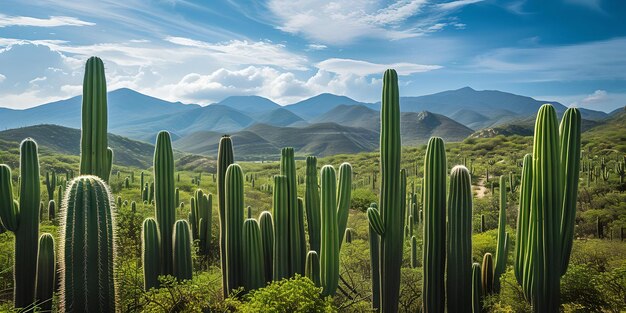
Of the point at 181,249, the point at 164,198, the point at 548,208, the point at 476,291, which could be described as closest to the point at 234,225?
the point at 181,249

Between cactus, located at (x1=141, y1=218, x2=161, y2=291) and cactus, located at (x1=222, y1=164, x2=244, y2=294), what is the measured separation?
1269mm

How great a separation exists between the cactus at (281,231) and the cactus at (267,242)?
19.5 inches

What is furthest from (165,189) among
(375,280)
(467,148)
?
(467,148)

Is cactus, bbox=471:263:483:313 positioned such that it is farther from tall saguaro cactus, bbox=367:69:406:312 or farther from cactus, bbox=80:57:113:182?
cactus, bbox=80:57:113:182

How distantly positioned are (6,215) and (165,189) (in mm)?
2568

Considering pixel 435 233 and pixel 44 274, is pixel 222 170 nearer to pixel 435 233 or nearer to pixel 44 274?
pixel 44 274

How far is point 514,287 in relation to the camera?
8250 millimetres

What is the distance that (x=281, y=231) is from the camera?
7797 millimetres

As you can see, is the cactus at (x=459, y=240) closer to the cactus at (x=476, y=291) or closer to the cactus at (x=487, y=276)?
the cactus at (x=476, y=291)

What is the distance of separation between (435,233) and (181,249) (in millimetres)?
4473

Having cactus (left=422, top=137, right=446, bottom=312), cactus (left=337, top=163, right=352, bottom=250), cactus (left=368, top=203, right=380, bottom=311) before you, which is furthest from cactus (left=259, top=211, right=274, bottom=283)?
cactus (left=422, top=137, right=446, bottom=312)

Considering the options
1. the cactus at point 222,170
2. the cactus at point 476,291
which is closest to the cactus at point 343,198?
the cactus at point 222,170

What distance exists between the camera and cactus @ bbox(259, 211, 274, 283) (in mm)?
8328

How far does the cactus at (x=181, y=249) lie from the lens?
776 centimetres
